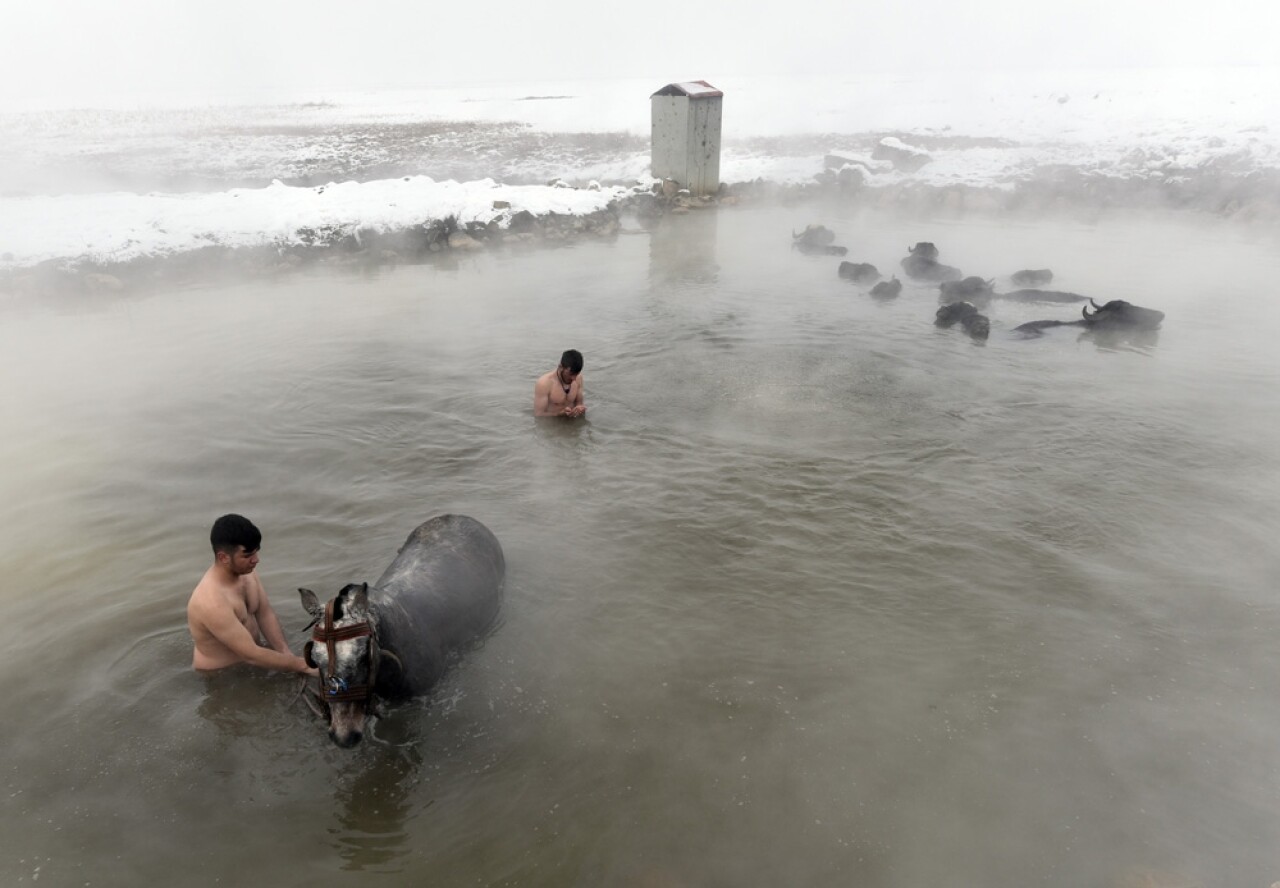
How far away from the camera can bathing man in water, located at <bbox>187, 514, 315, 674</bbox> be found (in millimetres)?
4816

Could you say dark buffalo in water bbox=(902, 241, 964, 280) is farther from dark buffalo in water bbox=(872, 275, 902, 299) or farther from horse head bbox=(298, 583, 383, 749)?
horse head bbox=(298, 583, 383, 749)

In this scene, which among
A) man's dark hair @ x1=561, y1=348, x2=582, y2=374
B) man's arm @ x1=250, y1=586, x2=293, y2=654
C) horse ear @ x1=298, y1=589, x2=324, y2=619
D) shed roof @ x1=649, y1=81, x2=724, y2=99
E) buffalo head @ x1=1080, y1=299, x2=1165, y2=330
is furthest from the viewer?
shed roof @ x1=649, y1=81, x2=724, y2=99

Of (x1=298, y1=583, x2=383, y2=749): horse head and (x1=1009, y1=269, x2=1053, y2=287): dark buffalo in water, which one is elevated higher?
(x1=298, y1=583, x2=383, y2=749): horse head

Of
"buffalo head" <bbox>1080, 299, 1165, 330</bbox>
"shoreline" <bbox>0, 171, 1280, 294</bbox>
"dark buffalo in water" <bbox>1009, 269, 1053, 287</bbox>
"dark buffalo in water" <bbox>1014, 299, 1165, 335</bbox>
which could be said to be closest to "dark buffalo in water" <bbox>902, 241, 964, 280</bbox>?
"dark buffalo in water" <bbox>1009, 269, 1053, 287</bbox>

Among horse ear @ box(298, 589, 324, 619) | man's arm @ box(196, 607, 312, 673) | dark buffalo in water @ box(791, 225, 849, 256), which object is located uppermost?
horse ear @ box(298, 589, 324, 619)

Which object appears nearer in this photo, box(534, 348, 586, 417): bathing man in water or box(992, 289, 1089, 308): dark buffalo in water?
box(534, 348, 586, 417): bathing man in water

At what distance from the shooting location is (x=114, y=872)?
13.6 ft

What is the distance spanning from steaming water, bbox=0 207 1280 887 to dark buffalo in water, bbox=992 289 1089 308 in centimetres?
262

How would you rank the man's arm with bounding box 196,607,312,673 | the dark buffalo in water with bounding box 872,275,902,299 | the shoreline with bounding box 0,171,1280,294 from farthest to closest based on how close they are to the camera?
the shoreline with bounding box 0,171,1280,294
the dark buffalo in water with bounding box 872,275,902,299
the man's arm with bounding box 196,607,312,673

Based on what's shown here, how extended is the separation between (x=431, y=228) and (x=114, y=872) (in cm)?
1786

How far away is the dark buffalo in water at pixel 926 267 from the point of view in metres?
17.5

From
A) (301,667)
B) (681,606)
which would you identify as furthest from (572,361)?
(301,667)

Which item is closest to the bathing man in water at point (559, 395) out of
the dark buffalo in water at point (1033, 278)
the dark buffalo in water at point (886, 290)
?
the dark buffalo in water at point (886, 290)

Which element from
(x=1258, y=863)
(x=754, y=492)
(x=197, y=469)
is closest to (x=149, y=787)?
(x=197, y=469)
